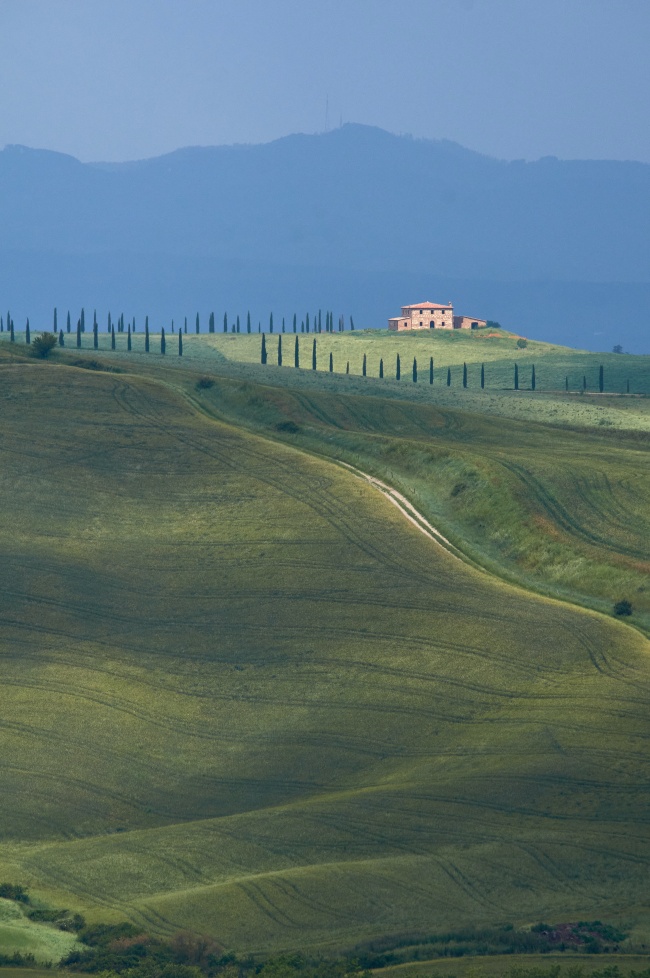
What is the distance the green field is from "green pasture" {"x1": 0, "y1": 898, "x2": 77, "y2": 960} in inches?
77.6

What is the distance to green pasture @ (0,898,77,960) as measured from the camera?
141 ft

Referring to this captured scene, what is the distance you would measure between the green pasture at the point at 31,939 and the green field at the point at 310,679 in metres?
1.97

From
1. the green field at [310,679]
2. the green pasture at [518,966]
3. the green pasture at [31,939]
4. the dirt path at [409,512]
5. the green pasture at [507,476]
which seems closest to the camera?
the green pasture at [518,966]

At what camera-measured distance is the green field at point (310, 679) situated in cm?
4784

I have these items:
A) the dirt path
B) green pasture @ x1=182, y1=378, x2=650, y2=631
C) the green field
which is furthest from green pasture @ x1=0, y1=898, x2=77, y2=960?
the dirt path

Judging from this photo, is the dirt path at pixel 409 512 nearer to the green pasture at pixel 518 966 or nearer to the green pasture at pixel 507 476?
the green pasture at pixel 507 476

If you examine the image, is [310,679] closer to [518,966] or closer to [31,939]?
[31,939]

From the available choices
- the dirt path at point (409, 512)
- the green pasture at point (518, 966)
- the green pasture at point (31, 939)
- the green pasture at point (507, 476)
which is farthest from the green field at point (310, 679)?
the green pasture at point (31, 939)

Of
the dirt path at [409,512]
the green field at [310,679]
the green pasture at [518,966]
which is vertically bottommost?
the green pasture at [518,966]

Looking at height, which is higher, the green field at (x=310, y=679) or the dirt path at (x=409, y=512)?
the dirt path at (x=409, y=512)

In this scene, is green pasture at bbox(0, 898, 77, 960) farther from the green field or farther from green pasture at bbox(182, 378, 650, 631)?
green pasture at bbox(182, 378, 650, 631)

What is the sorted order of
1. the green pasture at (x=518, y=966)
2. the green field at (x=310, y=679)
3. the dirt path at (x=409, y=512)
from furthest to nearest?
the dirt path at (x=409, y=512) < the green field at (x=310, y=679) < the green pasture at (x=518, y=966)

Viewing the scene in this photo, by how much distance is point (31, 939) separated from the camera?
43.6 metres

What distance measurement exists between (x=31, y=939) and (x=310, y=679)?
78.2 ft
